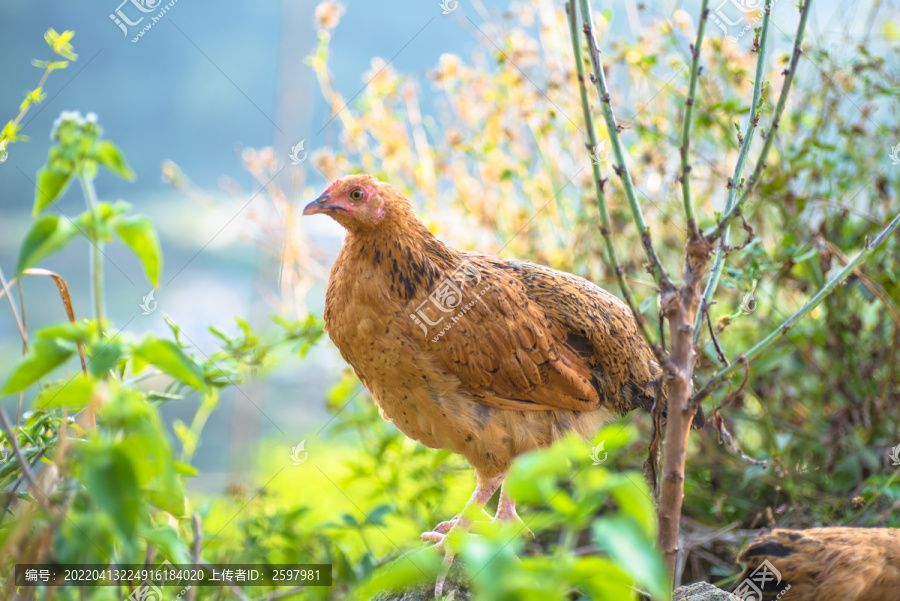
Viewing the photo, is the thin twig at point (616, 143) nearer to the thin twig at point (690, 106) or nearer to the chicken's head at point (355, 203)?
the thin twig at point (690, 106)

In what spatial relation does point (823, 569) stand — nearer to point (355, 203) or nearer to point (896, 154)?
point (896, 154)

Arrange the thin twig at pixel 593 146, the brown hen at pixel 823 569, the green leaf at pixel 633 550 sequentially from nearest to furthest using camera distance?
the green leaf at pixel 633 550, the thin twig at pixel 593 146, the brown hen at pixel 823 569

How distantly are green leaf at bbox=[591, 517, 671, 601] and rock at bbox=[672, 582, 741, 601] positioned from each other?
1169 mm

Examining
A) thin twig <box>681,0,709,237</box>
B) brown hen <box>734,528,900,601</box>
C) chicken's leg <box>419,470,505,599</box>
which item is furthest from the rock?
thin twig <box>681,0,709,237</box>

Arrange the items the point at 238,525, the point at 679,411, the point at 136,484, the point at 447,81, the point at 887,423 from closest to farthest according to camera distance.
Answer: the point at 136,484 → the point at 679,411 → the point at 238,525 → the point at 887,423 → the point at 447,81

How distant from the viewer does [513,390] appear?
6.00 feet

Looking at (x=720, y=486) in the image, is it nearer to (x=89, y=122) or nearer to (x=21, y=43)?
(x=89, y=122)

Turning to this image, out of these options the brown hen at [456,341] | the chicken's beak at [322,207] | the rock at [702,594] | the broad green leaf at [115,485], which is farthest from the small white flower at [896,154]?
the broad green leaf at [115,485]

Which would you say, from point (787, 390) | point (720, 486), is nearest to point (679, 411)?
point (720, 486)

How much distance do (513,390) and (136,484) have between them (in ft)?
4.13

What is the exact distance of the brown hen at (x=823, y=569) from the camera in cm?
185

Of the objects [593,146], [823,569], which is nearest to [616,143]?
[593,146]

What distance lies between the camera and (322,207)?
68.4 inches

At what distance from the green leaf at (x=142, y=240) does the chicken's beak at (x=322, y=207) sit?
952mm
